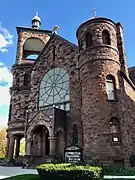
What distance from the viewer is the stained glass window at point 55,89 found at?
21.1 metres

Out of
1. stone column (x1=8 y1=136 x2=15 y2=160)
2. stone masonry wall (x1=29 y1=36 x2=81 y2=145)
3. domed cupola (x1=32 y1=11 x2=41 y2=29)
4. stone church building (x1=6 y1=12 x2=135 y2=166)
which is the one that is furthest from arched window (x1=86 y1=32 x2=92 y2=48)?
domed cupola (x1=32 y1=11 x2=41 y2=29)

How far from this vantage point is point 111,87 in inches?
690

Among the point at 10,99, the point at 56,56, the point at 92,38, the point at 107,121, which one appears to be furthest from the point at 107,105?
the point at 10,99

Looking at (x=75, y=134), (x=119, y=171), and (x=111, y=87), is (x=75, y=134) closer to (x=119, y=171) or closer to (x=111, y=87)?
(x=111, y=87)

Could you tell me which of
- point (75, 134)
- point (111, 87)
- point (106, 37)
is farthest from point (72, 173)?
point (106, 37)

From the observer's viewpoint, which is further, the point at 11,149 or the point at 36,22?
the point at 36,22

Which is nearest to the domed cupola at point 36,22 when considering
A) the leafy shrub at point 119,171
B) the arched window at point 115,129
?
the arched window at point 115,129

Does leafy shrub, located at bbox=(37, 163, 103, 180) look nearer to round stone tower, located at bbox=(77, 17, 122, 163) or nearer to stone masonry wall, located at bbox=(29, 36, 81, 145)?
round stone tower, located at bbox=(77, 17, 122, 163)

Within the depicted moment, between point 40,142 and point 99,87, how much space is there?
28.4 ft

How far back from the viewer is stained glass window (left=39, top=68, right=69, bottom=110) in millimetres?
21125

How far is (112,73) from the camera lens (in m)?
17.8

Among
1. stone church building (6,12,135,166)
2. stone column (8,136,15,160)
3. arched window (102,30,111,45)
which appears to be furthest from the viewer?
stone column (8,136,15,160)

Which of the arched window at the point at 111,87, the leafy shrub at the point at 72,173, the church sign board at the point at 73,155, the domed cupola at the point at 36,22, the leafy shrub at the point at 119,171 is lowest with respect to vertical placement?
the leafy shrub at the point at 119,171

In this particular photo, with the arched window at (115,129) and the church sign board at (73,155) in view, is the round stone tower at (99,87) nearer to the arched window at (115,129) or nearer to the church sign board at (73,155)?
the arched window at (115,129)
